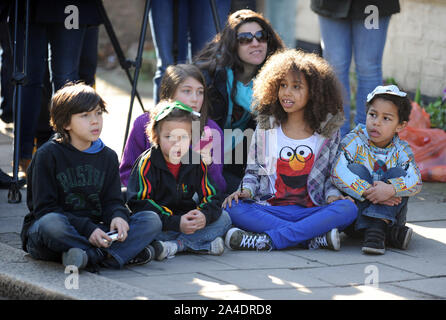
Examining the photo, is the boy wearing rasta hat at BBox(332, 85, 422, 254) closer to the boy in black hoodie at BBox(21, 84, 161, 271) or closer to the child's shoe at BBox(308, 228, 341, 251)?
the child's shoe at BBox(308, 228, 341, 251)

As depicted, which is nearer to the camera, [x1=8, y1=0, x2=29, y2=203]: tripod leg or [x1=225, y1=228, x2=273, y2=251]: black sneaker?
[x1=225, y1=228, x2=273, y2=251]: black sneaker

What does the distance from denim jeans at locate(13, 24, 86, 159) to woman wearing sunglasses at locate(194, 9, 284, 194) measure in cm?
84

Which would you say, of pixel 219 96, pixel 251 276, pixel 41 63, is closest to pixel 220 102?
pixel 219 96

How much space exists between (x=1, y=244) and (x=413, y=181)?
215cm

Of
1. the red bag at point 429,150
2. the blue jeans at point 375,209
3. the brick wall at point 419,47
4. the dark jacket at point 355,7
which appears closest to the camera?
the blue jeans at point 375,209

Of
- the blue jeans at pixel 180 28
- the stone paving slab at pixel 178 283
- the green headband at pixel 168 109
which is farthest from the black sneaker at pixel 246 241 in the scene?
the blue jeans at pixel 180 28

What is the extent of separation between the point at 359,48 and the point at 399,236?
5.62ft

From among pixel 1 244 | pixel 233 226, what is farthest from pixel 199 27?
pixel 1 244

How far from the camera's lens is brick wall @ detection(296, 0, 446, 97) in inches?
292

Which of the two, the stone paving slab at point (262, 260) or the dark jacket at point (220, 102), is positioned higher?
the dark jacket at point (220, 102)

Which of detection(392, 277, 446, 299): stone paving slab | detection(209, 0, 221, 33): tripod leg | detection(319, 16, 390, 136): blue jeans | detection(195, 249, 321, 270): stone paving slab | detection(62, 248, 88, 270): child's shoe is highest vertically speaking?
detection(209, 0, 221, 33): tripod leg

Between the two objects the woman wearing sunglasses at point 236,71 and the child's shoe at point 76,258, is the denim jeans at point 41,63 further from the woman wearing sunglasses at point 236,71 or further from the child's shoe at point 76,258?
the child's shoe at point 76,258

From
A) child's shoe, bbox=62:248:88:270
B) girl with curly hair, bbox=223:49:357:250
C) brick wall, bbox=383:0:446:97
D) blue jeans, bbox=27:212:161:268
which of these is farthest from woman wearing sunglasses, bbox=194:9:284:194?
brick wall, bbox=383:0:446:97

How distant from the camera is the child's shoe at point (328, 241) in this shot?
4.35 m
